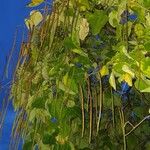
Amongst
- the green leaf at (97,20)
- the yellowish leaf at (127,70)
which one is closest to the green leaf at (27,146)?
the green leaf at (97,20)

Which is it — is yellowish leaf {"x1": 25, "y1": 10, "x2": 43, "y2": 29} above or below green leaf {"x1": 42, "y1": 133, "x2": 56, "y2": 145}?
above

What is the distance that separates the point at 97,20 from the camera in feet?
4.03

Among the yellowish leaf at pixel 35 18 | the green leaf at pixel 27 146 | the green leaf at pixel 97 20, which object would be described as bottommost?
the green leaf at pixel 27 146

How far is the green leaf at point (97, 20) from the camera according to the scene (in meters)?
1.23

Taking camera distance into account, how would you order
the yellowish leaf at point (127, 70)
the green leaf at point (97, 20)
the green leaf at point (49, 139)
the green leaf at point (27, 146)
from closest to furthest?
the yellowish leaf at point (127, 70) < the green leaf at point (97, 20) < the green leaf at point (49, 139) < the green leaf at point (27, 146)

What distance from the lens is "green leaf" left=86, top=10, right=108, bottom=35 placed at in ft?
4.03

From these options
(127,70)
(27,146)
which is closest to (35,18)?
(27,146)

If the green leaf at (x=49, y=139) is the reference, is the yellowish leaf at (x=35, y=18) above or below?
above

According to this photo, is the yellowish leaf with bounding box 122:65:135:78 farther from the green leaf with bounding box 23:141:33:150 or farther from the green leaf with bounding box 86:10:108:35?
the green leaf with bounding box 23:141:33:150

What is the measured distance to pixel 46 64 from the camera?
1382 millimetres

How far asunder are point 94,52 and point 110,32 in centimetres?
11

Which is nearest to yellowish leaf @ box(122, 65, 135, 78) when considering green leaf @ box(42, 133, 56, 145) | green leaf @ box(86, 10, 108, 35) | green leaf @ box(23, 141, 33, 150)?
green leaf @ box(86, 10, 108, 35)

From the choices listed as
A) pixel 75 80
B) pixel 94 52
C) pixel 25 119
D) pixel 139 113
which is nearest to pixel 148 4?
pixel 75 80

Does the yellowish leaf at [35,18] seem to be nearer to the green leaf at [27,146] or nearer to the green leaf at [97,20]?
the green leaf at [97,20]
